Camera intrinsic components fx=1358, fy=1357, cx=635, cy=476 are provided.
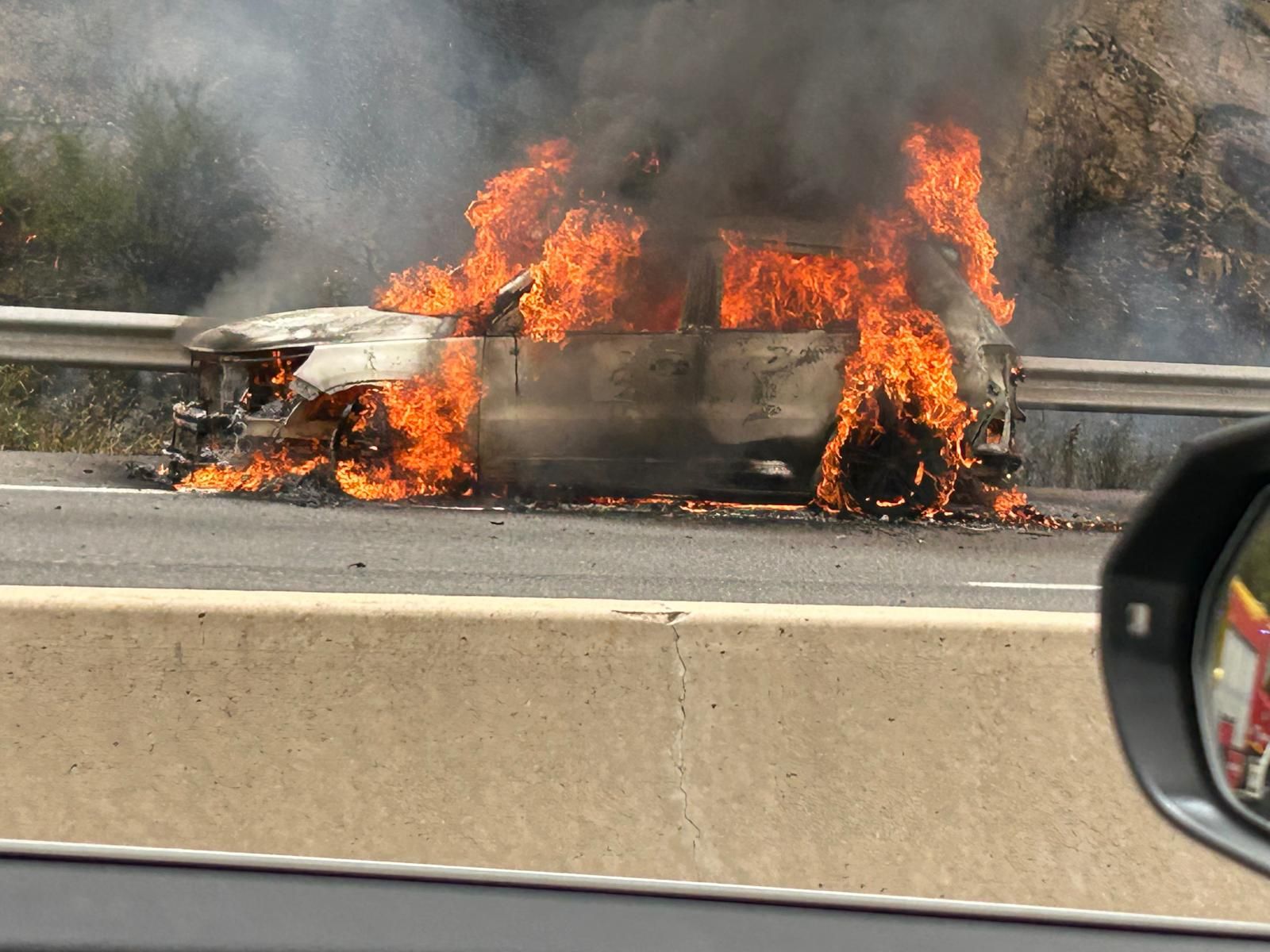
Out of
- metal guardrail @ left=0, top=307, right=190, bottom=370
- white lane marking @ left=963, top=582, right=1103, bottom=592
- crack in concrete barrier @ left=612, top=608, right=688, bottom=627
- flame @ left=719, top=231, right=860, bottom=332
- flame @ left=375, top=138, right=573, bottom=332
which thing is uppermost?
flame @ left=375, top=138, right=573, bottom=332

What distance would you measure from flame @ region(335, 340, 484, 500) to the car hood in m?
0.23

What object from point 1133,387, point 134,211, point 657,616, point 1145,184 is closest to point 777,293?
point 1133,387

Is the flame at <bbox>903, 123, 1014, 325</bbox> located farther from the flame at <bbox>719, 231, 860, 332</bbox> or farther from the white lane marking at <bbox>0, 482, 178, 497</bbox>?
the white lane marking at <bbox>0, 482, 178, 497</bbox>

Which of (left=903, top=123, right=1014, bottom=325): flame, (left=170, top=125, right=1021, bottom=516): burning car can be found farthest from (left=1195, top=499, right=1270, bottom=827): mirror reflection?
(left=903, top=123, right=1014, bottom=325): flame

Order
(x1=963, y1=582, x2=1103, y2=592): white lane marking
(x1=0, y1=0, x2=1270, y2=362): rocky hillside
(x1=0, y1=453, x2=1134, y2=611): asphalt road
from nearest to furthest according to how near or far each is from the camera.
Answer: (x1=0, y1=453, x2=1134, y2=611): asphalt road
(x1=963, y1=582, x2=1103, y2=592): white lane marking
(x1=0, y1=0, x2=1270, y2=362): rocky hillside

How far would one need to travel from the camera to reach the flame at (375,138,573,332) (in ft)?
23.2

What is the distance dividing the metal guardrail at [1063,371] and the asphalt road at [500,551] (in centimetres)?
62

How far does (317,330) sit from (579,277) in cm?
135

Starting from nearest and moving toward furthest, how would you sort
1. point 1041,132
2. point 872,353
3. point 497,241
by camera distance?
1. point 872,353
2. point 497,241
3. point 1041,132

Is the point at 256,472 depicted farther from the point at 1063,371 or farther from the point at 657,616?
the point at 657,616

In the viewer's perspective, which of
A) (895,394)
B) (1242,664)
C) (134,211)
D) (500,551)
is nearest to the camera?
(1242,664)

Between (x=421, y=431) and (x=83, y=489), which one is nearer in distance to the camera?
(x=421, y=431)

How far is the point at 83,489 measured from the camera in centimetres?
658

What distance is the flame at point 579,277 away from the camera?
6605 millimetres
